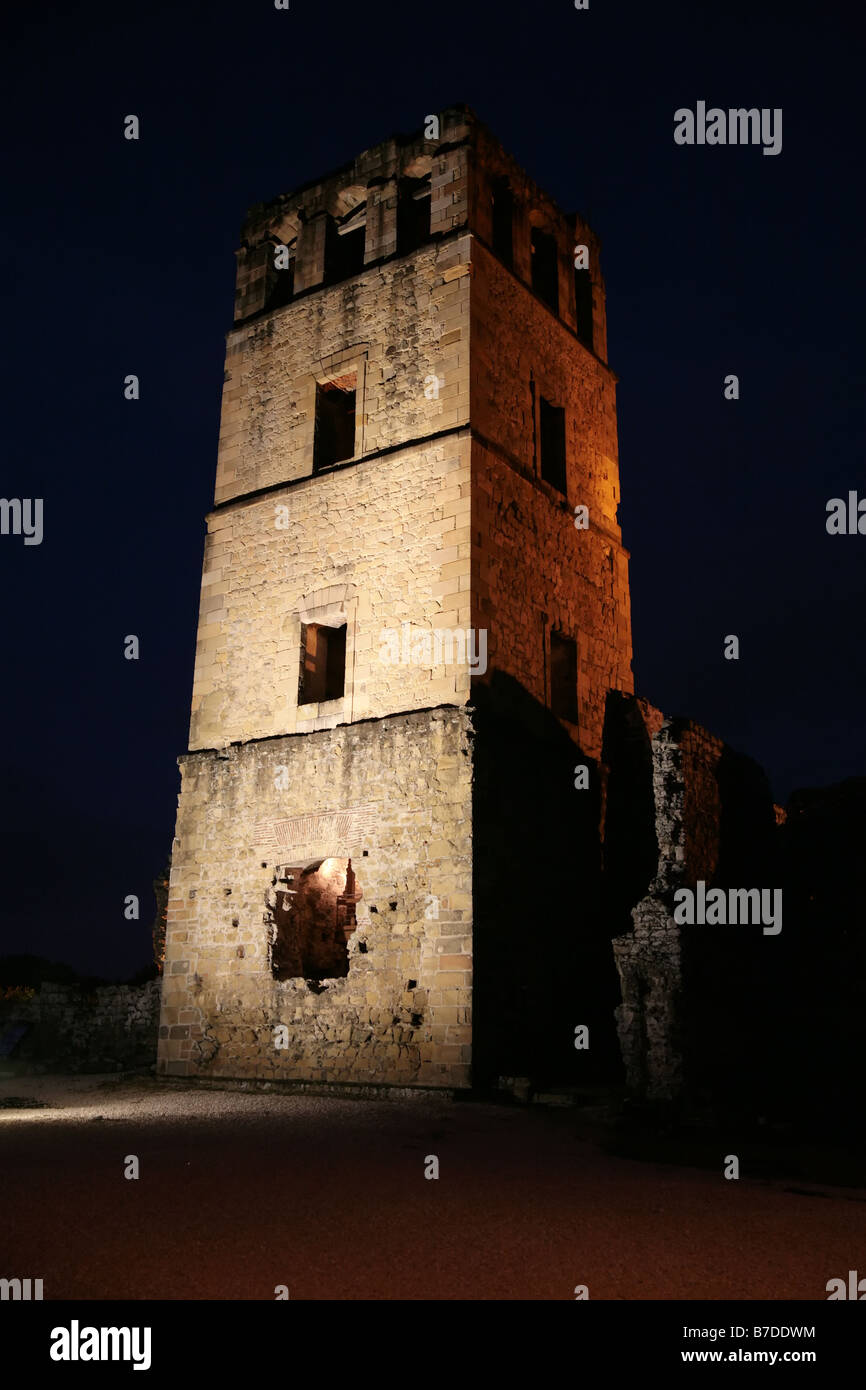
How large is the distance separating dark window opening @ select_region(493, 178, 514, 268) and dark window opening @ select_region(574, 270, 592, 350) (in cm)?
173

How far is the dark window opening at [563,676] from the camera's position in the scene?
12.0 metres

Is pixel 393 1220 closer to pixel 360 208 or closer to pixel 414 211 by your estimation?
pixel 414 211

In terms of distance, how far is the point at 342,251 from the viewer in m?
14.1

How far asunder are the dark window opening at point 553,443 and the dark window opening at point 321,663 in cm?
351

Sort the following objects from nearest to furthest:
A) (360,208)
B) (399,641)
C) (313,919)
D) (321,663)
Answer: (399,641)
(313,919)
(321,663)
(360,208)

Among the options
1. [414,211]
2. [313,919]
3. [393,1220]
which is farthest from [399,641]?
Answer: [393,1220]

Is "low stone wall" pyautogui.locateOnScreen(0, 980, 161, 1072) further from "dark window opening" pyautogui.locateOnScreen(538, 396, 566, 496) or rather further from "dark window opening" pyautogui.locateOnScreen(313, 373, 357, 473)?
"dark window opening" pyautogui.locateOnScreen(538, 396, 566, 496)

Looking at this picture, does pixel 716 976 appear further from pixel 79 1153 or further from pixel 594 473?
pixel 594 473

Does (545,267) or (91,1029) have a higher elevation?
(545,267)

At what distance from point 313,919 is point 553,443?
275 inches

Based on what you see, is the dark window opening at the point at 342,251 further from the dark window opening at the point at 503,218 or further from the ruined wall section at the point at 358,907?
the ruined wall section at the point at 358,907

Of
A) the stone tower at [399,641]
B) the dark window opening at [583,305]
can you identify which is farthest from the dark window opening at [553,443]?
the dark window opening at [583,305]

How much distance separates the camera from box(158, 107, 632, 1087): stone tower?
388 inches
